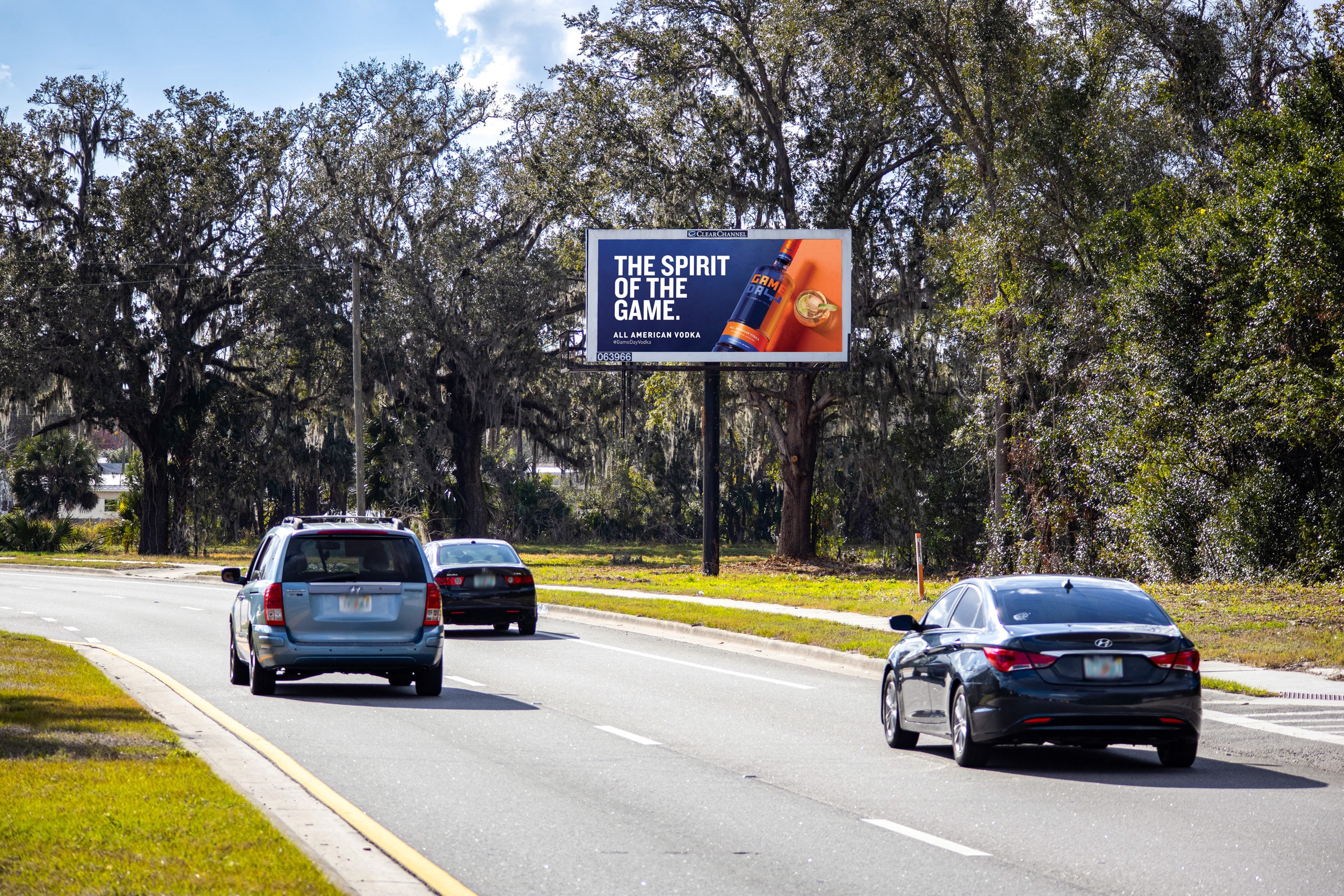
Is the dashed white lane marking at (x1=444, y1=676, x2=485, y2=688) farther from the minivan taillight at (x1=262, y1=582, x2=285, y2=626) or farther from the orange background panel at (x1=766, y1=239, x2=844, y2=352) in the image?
the orange background panel at (x1=766, y1=239, x2=844, y2=352)

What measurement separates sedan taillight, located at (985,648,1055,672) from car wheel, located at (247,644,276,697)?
747cm

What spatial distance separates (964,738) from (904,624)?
47.9 inches

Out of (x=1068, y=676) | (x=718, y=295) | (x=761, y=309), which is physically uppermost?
(x=718, y=295)

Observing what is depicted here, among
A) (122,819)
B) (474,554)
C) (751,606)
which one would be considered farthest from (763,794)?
(751,606)

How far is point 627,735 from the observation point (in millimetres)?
11914

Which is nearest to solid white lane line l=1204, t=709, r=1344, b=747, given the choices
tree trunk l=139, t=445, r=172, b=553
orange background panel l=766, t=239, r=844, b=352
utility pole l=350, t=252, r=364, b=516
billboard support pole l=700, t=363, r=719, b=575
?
orange background panel l=766, t=239, r=844, b=352

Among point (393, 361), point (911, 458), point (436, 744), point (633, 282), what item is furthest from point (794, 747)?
point (393, 361)

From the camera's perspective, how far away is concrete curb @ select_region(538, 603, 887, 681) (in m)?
17.6

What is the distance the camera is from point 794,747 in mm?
11242

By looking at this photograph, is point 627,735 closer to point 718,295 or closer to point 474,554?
point 474,554

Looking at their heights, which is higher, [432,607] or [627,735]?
[432,607]

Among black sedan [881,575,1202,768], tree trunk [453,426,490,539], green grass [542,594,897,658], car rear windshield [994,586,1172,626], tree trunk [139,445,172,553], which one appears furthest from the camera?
tree trunk [139,445,172,553]

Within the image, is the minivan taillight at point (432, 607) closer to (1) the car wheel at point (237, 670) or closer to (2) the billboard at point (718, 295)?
(1) the car wheel at point (237, 670)

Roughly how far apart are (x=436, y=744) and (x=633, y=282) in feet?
77.6
